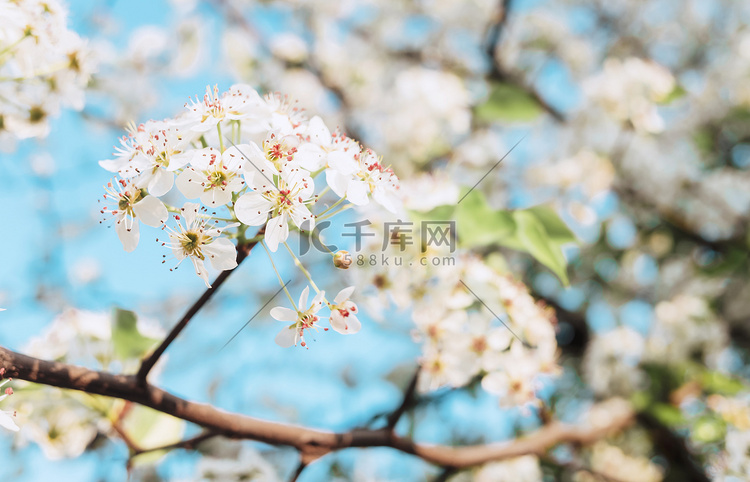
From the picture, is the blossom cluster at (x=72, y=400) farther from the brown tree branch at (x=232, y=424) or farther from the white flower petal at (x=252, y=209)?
the white flower petal at (x=252, y=209)

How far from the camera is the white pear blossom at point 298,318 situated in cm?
83

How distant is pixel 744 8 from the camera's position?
11.8 ft

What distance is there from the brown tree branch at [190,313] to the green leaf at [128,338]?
0.39 m

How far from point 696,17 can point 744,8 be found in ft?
1.00

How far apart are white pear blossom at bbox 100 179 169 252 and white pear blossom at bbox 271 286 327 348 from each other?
24cm

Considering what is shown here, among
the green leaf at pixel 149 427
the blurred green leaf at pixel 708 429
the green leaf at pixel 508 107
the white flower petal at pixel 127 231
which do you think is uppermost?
the white flower petal at pixel 127 231

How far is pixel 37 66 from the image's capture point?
1.21 meters

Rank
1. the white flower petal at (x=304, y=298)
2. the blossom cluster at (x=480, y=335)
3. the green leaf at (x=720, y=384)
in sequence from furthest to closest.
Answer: the green leaf at (x=720, y=384)
the blossom cluster at (x=480, y=335)
the white flower petal at (x=304, y=298)

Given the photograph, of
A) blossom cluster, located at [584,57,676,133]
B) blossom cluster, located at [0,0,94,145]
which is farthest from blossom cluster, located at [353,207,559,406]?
blossom cluster, located at [584,57,676,133]

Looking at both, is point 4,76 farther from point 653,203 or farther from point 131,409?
point 653,203

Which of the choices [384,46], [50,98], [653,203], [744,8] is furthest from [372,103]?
[744,8]

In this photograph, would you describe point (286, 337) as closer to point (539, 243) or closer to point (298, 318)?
point (298, 318)

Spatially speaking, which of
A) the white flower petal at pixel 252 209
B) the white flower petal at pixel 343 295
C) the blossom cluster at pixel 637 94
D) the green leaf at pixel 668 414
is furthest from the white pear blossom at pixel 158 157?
the blossom cluster at pixel 637 94

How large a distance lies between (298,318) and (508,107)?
5.63ft
